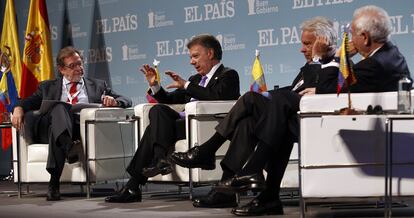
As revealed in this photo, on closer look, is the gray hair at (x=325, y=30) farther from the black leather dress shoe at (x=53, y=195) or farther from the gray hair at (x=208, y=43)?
the black leather dress shoe at (x=53, y=195)

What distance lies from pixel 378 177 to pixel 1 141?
19.5 feet

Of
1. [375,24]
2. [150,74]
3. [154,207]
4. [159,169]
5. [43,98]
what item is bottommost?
[154,207]

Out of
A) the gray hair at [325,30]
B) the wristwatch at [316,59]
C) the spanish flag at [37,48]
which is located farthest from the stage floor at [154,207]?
the spanish flag at [37,48]

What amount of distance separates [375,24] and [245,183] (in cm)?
105

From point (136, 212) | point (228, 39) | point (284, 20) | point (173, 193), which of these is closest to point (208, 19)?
point (228, 39)

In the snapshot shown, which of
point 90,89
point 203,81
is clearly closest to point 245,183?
point 203,81

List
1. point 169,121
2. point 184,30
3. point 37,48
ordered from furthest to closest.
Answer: point 37,48
point 184,30
point 169,121

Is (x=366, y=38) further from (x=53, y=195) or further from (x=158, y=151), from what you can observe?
(x=53, y=195)

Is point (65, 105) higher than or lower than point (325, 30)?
lower

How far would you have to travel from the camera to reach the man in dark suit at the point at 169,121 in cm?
516

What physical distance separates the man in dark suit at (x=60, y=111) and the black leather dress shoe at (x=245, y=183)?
1.88 meters

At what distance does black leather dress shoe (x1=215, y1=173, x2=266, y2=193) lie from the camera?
4.00 meters

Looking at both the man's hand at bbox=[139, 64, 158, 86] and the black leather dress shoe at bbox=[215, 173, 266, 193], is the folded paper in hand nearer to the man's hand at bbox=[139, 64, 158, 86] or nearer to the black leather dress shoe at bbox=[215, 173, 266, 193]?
the man's hand at bbox=[139, 64, 158, 86]

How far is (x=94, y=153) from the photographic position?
19.1 ft
